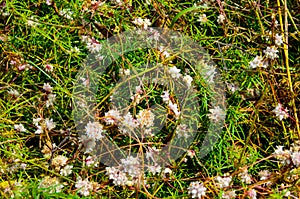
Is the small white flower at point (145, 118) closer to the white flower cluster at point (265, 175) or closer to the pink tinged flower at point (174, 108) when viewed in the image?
the pink tinged flower at point (174, 108)

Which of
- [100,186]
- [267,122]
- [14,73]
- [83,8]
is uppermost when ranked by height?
[83,8]

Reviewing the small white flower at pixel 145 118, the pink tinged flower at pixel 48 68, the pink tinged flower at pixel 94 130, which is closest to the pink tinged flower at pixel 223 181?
the small white flower at pixel 145 118

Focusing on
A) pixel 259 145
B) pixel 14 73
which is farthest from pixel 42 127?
pixel 259 145

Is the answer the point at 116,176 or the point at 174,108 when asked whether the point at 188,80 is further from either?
the point at 116,176

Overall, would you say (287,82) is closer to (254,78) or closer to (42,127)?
(254,78)

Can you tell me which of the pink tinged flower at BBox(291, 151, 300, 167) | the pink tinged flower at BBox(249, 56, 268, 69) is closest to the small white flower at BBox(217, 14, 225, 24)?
the pink tinged flower at BBox(249, 56, 268, 69)

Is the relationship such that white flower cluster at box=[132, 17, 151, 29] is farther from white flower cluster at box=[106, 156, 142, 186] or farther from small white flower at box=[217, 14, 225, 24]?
white flower cluster at box=[106, 156, 142, 186]

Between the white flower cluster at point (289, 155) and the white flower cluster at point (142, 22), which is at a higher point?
the white flower cluster at point (142, 22)

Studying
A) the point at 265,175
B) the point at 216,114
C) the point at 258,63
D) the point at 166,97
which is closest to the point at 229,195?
the point at 265,175
